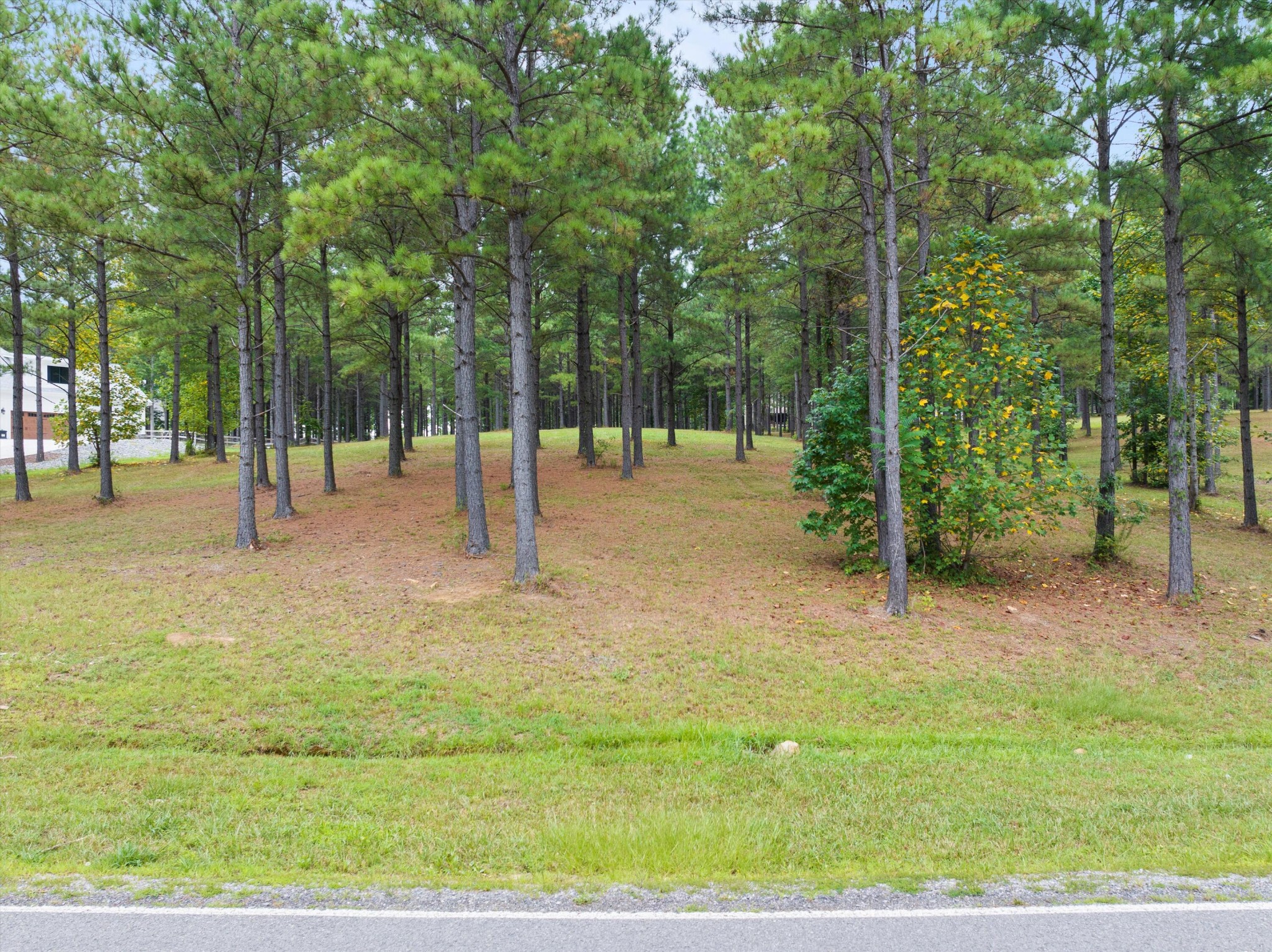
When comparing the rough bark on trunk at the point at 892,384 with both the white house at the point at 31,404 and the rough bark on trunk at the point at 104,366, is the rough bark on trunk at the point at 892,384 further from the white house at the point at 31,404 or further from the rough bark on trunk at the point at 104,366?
the white house at the point at 31,404

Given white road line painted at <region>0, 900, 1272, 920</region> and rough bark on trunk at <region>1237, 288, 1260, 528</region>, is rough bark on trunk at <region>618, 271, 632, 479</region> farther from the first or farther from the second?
white road line painted at <region>0, 900, 1272, 920</region>

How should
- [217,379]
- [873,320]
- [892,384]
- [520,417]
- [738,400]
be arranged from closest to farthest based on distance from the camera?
[892,384], [873,320], [520,417], [738,400], [217,379]

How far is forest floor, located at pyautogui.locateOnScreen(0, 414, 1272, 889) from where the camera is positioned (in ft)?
15.0

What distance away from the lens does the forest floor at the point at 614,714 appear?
459 centimetres

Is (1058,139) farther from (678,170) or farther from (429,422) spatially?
(429,422)

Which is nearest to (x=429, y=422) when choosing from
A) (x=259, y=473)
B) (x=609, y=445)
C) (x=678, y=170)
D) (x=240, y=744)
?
(x=609, y=445)

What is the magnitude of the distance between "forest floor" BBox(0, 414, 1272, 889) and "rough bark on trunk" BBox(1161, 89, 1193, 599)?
2.31ft

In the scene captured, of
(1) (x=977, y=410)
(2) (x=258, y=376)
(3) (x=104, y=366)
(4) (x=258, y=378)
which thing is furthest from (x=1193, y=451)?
(3) (x=104, y=366)

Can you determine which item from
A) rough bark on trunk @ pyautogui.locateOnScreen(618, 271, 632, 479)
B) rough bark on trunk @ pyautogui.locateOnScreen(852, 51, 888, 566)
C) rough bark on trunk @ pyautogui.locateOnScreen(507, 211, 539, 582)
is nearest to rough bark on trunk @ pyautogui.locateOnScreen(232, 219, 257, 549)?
rough bark on trunk @ pyautogui.locateOnScreen(507, 211, 539, 582)

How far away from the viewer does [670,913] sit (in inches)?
151

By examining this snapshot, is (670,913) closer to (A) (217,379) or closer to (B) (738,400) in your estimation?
(B) (738,400)

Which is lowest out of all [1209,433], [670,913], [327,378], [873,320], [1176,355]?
[670,913]

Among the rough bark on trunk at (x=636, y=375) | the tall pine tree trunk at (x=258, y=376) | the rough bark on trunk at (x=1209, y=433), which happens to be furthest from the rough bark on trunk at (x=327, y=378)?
the rough bark on trunk at (x=1209, y=433)

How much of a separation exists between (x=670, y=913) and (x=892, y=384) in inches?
314
